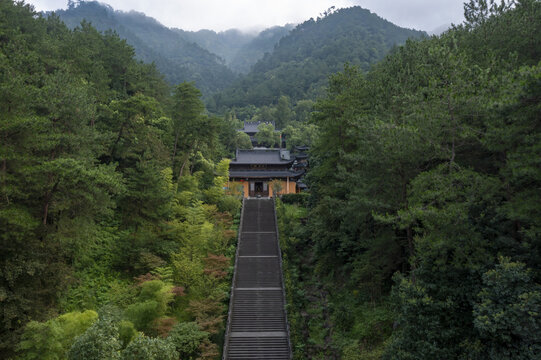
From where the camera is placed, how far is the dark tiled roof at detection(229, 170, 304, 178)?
43.7m

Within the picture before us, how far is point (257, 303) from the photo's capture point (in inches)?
727

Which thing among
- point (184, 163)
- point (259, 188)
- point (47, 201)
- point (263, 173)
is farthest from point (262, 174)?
point (47, 201)

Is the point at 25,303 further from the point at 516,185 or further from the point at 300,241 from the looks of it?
the point at 300,241

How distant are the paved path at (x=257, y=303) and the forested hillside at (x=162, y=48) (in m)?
97.0

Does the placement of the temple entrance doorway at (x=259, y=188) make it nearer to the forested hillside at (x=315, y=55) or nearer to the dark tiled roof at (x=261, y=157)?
the dark tiled roof at (x=261, y=157)

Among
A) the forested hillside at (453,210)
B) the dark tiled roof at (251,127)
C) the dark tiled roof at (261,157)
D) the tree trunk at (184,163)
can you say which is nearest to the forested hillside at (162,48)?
the dark tiled roof at (251,127)

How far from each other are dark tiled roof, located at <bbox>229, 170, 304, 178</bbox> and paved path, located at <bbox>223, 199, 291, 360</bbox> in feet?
51.9

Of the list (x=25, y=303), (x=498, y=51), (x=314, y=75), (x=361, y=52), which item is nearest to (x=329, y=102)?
(x=498, y=51)

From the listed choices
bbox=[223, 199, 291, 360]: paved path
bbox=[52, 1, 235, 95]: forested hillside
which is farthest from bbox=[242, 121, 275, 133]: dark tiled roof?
bbox=[223, 199, 291, 360]: paved path

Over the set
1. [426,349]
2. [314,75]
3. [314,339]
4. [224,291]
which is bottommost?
[314,339]

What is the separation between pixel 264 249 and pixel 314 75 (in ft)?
302

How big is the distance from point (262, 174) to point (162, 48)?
473 ft

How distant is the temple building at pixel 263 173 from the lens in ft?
144

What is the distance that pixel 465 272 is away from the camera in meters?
9.91
